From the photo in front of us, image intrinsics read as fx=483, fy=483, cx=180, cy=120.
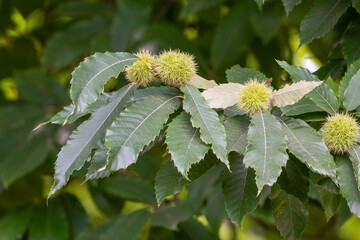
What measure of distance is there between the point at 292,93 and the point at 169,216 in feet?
3.65

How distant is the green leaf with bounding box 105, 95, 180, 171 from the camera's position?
808 millimetres

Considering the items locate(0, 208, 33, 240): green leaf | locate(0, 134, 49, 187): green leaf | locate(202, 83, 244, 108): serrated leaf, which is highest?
locate(0, 134, 49, 187): green leaf

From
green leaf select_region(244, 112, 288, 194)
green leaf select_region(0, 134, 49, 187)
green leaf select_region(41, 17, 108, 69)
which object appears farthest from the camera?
green leaf select_region(41, 17, 108, 69)

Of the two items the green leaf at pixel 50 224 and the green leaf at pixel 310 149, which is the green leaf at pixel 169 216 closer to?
the green leaf at pixel 50 224

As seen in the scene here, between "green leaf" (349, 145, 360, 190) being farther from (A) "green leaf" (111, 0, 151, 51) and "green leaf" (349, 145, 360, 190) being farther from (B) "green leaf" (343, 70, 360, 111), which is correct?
(A) "green leaf" (111, 0, 151, 51)

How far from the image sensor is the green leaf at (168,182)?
907 millimetres

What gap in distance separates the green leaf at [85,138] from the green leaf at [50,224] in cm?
124

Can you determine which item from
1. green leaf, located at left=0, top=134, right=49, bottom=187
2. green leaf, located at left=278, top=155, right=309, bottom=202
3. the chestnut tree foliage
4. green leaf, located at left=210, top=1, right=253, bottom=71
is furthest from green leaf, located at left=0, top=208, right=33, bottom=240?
green leaf, located at left=278, top=155, right=309, bottom=202

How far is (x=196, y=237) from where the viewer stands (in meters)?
2.07

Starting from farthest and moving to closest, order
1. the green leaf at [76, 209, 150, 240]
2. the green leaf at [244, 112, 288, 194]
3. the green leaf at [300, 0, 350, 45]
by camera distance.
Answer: the green leaf at [76, 209, 150, 240], the green leaf at [300, 0, 350, 45], the green leaf at [244, 112, 288, 194]

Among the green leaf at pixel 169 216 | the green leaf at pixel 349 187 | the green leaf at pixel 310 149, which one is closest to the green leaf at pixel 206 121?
the green leaf at pixel 310 149

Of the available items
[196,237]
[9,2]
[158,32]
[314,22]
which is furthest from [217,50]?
[9,2]

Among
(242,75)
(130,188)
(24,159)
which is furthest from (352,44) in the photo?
(24,159)

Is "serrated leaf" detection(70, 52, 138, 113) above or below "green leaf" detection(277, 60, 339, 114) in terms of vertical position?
above
